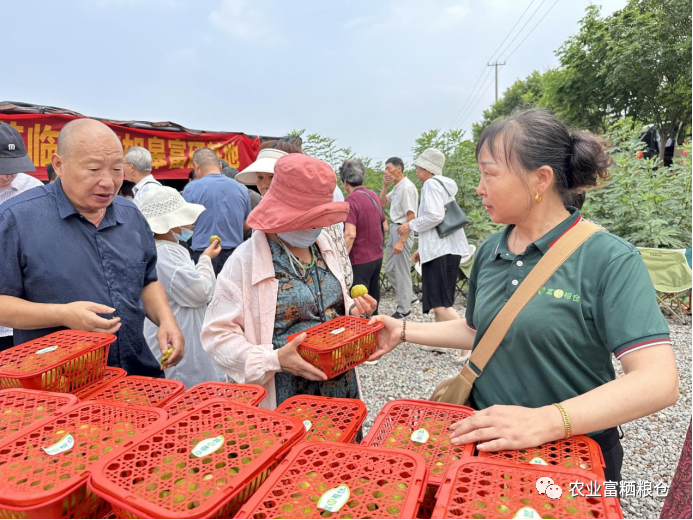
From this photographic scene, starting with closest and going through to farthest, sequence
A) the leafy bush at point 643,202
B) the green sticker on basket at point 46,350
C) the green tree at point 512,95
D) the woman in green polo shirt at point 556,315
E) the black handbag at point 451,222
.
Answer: the woman in green polo shirt at point 556,315
the green sticker on basket at point 46,350
the black handbag at point 451,222
the leafy bush at point 643,202
the green tree at point 512,95

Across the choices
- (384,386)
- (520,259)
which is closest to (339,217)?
(520,259)

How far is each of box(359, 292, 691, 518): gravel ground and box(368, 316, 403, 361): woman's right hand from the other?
2156 mm

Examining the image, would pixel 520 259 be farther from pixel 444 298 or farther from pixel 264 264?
pixel 444 298

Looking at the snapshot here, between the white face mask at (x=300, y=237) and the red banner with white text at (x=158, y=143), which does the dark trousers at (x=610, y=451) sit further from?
the red banner with white text at (x=158, y=143)

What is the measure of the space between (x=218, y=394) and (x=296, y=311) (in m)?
0.56

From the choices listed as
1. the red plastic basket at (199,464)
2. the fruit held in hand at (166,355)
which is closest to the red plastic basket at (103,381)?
the fruit held in hand at (166,355)

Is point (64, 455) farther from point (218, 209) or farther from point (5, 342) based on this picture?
point (218, 209)

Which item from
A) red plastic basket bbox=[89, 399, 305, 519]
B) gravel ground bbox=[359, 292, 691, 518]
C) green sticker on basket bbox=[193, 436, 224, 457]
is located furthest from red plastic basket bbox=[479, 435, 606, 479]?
gravel ground bbox=[359, 292, 691, 518]

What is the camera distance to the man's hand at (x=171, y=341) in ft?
7.32

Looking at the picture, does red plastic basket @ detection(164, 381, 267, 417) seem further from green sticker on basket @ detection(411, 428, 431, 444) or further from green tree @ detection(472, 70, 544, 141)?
green tree @ detection(472, 70, 544, 141)

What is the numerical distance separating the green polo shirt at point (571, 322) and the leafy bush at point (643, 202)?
6.10 meters

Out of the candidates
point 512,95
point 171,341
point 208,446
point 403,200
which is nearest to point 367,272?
point 403,200

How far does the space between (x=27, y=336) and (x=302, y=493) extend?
1.80m

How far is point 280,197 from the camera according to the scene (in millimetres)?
2010
